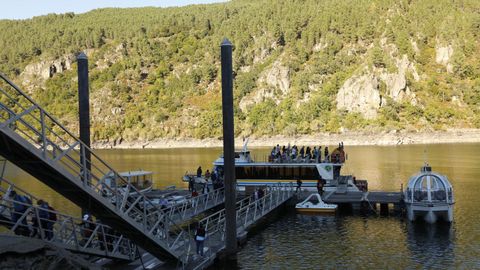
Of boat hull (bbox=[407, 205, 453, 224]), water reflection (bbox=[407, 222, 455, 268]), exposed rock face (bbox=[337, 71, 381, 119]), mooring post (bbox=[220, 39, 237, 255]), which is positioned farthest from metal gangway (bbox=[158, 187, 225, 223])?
exposed rock face (bbox=[337, 71, 381, 119])

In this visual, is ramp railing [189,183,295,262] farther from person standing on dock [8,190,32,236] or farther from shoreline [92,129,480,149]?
shoreline [92,129,480,149]

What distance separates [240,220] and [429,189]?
13.8 m

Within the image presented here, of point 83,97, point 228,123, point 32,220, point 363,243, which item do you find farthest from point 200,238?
point 363,243

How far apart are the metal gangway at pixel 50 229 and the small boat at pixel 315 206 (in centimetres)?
2072

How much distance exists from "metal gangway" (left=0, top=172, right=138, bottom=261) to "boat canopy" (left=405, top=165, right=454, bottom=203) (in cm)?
2210

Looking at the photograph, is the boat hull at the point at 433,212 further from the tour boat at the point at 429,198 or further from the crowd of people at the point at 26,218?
the crowd of people at the point at 26,218

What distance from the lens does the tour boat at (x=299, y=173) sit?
44812mm

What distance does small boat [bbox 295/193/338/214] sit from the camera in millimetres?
39469

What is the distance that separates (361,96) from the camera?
179125 millimetres

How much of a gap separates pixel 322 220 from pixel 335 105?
152 metres

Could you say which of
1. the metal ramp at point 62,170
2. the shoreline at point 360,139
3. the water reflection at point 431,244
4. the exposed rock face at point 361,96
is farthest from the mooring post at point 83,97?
the exposed rock face at point 361,96

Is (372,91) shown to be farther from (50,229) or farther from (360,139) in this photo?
(50,229)

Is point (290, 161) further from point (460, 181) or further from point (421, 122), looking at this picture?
point (421, 122)

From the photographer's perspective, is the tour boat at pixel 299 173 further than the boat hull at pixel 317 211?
Yes
